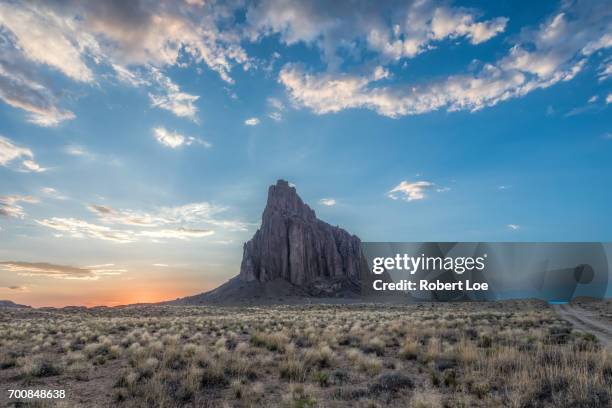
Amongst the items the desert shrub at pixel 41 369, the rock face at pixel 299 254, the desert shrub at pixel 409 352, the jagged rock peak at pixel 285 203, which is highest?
the jagged rock peak at pixel 285 203

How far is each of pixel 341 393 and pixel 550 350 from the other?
924cm

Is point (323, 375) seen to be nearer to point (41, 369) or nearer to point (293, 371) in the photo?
point (293, 371)

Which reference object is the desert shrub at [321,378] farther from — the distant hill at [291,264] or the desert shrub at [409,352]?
the distant hill at [291,264]

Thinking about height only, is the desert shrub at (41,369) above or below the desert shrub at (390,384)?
above

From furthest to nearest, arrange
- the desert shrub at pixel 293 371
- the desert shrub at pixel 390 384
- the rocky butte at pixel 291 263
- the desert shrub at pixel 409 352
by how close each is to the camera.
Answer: the rocky butte at pixel 291 263
the desert shrub at pixel 409 352
the desert shrub at pixel 293 371
the desert shrub at pixel 390 384

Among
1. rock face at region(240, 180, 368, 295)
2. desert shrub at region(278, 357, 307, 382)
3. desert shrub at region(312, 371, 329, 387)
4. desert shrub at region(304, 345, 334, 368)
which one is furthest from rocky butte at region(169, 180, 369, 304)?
desert shrub at region(312, 371, 329, 387)

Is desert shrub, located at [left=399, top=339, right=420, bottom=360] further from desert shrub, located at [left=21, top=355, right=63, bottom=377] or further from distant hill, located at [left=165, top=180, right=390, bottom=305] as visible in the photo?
distant hill, located at [left=165, top=180, right=390, bottom=305]

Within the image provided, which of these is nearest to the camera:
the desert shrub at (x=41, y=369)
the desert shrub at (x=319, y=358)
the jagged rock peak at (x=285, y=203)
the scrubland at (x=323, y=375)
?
the scrubland at (x=323, y=375)

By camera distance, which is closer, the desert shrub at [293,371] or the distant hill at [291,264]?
the desert shrub at [293,371]

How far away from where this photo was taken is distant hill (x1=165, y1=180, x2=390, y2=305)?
139500 mm

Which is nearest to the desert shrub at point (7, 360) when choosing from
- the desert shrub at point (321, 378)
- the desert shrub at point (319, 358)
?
the desert shrub at point (319, 358)

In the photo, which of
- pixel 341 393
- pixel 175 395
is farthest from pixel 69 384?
pixel 341 393

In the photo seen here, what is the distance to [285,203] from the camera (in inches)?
6988

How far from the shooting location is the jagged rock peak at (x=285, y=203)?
172m
